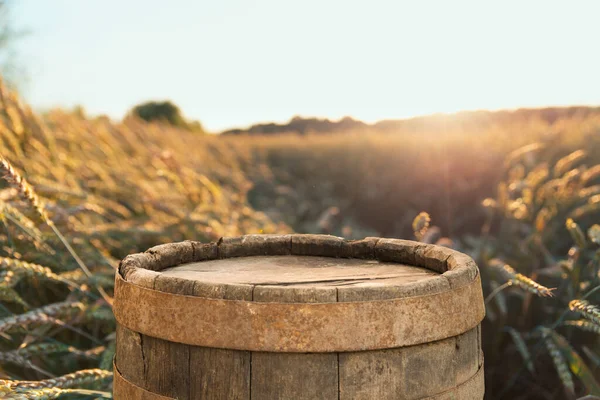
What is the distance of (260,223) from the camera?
200 inches

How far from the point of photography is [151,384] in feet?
4.60

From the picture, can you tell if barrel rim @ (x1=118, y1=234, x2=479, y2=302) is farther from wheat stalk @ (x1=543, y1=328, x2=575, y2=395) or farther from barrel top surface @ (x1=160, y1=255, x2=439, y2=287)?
wheat stalk @ (x1=543, y1=328, x2=575, y2=395)

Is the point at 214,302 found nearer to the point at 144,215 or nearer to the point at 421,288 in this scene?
the point at 421,288

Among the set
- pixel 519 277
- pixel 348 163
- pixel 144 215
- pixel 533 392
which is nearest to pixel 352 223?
pixel 348 163

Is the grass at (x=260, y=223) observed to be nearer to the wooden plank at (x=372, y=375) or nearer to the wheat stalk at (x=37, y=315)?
the wheat stalk at (x=37, y=315)

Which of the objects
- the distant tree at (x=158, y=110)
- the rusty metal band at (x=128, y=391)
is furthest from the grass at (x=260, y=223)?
the distant tree at (x=158, y=110)

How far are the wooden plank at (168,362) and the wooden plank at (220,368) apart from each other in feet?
0.06

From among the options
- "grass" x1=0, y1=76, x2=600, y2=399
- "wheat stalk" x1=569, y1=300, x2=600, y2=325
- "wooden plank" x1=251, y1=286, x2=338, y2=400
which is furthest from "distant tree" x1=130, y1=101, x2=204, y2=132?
"wooden plank" x1=251, y1=286, x2=338, y2=400

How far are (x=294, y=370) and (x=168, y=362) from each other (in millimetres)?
283

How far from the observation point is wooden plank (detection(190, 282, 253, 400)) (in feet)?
4.22

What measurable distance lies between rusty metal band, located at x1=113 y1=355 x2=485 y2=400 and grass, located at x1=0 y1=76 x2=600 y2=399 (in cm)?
14

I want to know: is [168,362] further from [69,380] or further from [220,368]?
[69,380]

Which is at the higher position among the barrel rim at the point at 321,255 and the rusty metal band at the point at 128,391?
the barrel rim at the point at 321,255

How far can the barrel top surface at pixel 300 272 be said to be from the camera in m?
1.50
